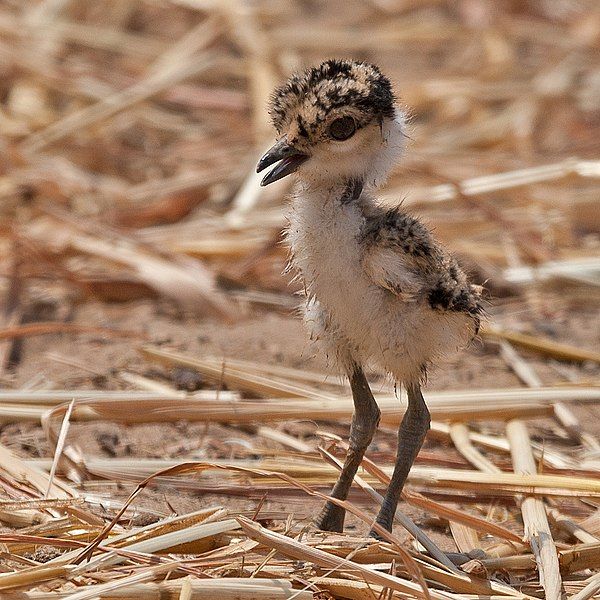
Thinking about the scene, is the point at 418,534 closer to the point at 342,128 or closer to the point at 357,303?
the point at 357,303

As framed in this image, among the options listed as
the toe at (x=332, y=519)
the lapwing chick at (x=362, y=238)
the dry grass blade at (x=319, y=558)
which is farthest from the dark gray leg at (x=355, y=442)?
the dry grass blade at (x=319, y=558)

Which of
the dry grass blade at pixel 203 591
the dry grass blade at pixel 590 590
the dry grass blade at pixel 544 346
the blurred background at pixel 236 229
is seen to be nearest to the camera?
the dry grass blade at pixel 203 591

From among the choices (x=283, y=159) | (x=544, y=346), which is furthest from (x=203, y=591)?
(x=544, y=346)

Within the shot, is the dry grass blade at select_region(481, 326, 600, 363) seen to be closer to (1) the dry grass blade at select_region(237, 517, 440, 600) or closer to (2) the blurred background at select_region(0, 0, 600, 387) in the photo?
(2) the blurred background at select_region(0, 0, 600, 387)

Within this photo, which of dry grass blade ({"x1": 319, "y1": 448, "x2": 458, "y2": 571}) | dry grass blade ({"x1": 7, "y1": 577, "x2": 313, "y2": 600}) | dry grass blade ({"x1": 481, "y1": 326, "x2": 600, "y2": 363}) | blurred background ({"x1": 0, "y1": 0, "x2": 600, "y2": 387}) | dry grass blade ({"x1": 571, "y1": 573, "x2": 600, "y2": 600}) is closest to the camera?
dry grass blade ({"x1": 7, "y1": 577, "x2": 313, "y2": 600})

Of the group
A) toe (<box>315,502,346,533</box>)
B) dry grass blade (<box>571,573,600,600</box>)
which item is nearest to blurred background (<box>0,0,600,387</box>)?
toe (<box>315,502,346,533</box>)

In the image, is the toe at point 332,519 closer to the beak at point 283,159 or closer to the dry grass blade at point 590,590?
the dry grass blade at point 590,590

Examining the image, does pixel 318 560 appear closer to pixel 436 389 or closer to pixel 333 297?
pixel 333 297
